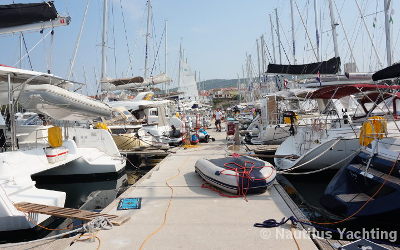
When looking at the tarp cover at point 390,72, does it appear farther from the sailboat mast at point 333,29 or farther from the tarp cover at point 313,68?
the sailboat mast at point 333,29

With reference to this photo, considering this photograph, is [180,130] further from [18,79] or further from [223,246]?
[223,246]

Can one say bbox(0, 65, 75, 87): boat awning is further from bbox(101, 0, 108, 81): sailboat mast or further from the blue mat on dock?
bbox(101, 0, 108, 81): sailboat mast

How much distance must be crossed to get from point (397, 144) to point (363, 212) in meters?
1.54

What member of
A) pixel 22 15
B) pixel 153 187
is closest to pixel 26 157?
pixel 153 187

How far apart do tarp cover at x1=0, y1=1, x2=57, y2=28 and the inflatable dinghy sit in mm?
5690

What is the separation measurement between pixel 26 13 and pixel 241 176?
654 centimetres

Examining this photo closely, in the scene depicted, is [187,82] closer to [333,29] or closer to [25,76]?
[333,29]

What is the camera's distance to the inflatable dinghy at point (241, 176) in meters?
6.23

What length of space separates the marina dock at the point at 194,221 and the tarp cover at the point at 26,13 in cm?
495

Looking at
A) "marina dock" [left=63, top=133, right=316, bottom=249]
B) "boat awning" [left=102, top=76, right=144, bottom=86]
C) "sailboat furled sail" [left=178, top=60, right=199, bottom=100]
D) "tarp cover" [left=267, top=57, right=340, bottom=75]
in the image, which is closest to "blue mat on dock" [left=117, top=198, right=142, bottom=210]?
"marina dock" [left=63, top=133, right=316, bottom=249]

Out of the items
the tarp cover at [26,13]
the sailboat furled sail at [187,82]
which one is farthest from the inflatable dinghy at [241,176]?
the sailboat furled sail at [187,82]

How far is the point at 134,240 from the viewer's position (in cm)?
420

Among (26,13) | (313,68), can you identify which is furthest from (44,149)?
(313,68)

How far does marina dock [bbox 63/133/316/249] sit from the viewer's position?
4.06 metres
